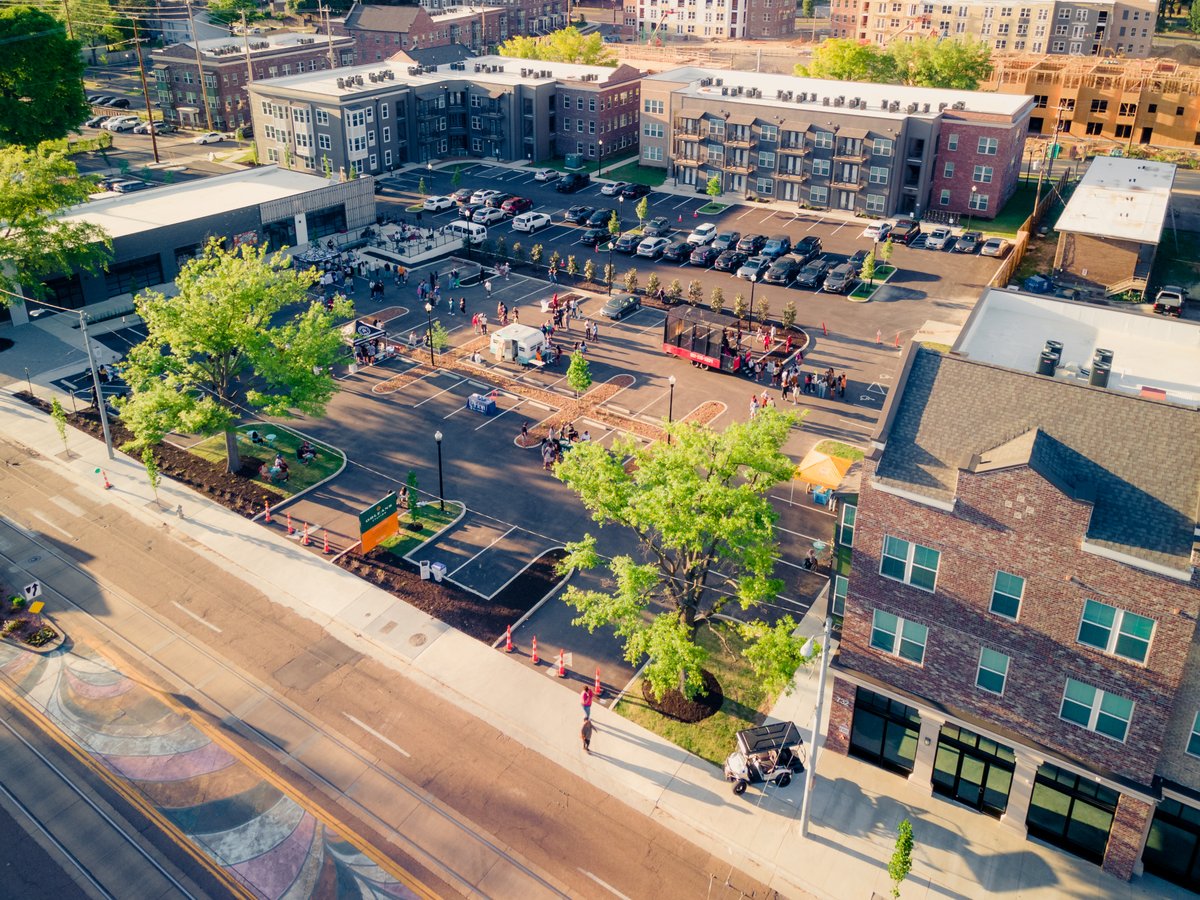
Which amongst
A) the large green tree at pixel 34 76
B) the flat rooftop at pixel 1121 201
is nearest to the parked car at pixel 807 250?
the flat rooftop at pixel 1121 201

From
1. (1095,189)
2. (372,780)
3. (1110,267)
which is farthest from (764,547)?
(1095,189)

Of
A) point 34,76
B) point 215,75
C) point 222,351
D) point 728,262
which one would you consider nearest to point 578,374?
point 222,351

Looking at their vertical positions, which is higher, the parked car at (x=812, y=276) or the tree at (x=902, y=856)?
the parked car at (x=812, y=276)

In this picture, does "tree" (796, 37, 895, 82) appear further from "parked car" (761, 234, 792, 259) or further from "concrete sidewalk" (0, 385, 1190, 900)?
"concrete sidewalk" (0, 385, 1190, 900)

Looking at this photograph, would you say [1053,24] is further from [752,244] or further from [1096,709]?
[1096,709]

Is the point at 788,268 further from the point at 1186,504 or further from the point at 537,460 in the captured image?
the point at 1186,504

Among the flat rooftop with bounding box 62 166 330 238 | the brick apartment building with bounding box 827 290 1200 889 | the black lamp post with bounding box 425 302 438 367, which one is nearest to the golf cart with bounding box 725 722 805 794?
the brick apartment building with bounding box 827 290 1200 889

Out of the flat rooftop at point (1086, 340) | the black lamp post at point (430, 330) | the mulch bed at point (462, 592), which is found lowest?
the mulch bed at point (462, 592)

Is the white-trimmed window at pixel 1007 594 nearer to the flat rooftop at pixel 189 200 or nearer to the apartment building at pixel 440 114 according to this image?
the flat rooftop at pixel 189 200
